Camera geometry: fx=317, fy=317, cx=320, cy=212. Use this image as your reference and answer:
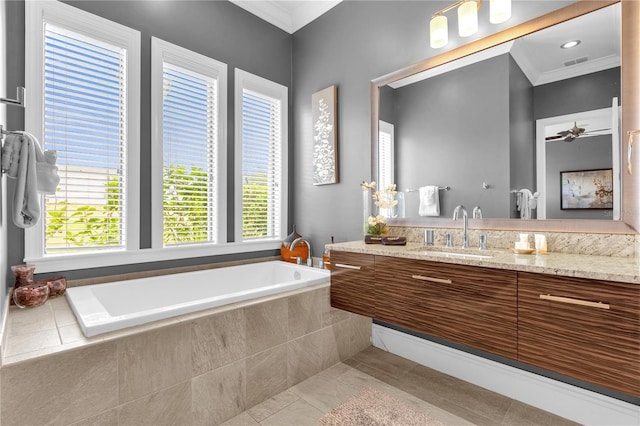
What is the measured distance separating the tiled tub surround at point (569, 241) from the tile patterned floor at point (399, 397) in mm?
917

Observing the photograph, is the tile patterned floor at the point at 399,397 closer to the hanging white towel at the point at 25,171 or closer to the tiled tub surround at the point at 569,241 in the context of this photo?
the tiled tub surround at the point at 569,241

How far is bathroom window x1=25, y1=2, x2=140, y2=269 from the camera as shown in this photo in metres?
1.98

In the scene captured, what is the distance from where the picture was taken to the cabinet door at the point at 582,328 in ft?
3.74

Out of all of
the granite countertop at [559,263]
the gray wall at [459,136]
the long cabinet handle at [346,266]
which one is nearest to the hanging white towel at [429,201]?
the gray wall at [459,136]

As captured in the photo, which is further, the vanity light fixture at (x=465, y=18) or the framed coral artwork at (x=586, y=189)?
the vanity light fixture at (x=465, y=18)

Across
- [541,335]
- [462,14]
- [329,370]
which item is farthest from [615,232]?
[329,370]

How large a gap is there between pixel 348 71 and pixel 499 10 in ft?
4.28

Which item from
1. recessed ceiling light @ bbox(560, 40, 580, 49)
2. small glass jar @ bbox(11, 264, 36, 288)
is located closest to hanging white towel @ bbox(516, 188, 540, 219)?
recessed ceiling light @ bbox(560, 40, 580, 49)

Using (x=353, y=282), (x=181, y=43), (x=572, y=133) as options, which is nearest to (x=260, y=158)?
(x=181, y=43)

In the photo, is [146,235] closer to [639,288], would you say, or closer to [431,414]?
[431,414]

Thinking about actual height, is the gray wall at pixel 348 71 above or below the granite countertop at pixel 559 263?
above

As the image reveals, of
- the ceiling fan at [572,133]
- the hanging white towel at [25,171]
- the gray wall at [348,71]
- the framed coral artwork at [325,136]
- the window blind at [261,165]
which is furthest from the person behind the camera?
the window blind at [261,165]

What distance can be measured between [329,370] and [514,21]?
8.43 feet

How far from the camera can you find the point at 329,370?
226 cm
